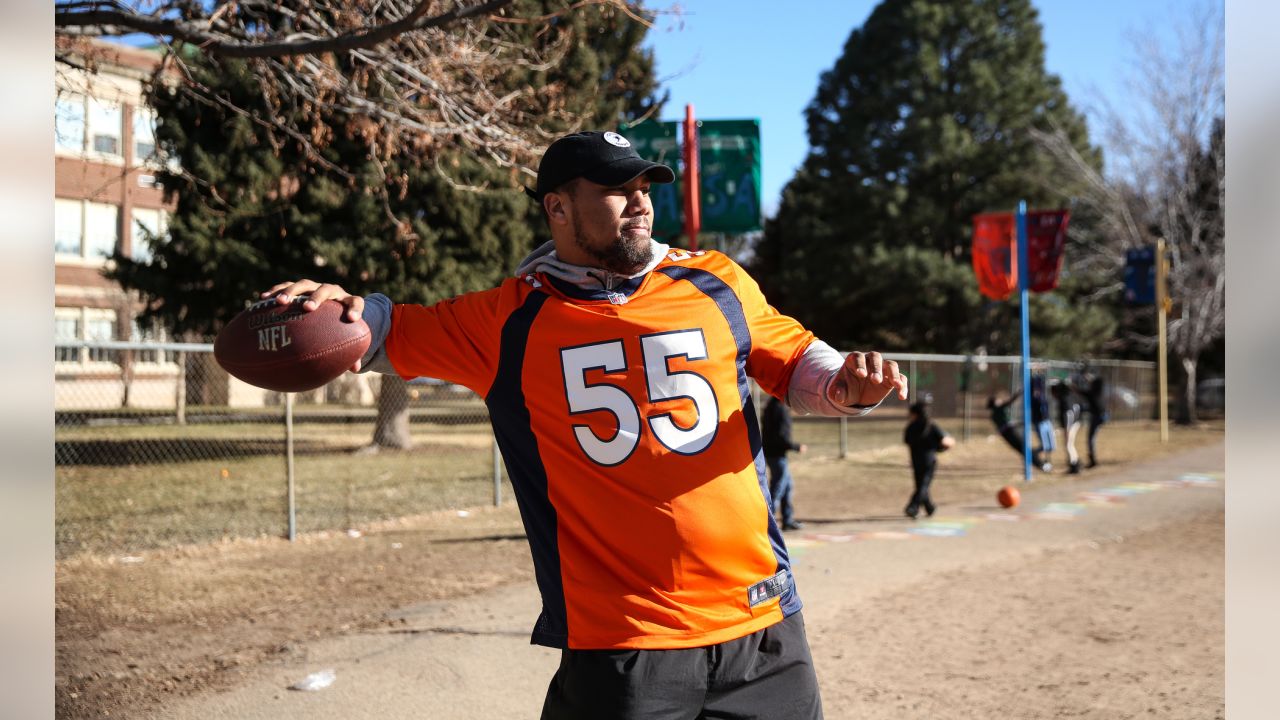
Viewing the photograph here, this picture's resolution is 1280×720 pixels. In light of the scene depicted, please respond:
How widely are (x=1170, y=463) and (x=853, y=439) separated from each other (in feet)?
22.1

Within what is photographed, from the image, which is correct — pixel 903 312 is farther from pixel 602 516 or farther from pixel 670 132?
pixel 602 516

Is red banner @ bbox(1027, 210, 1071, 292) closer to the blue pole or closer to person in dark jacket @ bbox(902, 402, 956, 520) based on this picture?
the blue pole

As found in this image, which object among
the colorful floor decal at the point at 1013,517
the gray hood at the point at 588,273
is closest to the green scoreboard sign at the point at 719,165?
the colorful floor decal at the point at 1013,517

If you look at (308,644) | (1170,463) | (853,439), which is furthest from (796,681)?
(853,439)

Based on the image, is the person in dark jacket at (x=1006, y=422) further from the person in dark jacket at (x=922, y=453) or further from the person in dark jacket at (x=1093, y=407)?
the person in dark jacket at (x=922, y=453)

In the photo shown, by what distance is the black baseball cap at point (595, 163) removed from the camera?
9.03ft

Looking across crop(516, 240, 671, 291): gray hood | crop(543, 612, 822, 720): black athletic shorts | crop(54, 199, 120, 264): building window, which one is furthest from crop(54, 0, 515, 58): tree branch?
crop(54, 199, 120, 264): building window

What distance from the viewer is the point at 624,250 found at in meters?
2.79

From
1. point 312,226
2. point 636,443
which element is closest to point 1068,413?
point 312,226

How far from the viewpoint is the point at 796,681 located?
8.81 feet

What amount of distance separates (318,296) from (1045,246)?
47.0ft

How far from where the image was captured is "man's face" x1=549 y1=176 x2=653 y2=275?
2.80 metres

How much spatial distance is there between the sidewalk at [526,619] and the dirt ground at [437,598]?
28 centimetres

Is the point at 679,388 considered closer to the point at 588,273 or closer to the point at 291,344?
the point at 588,273
